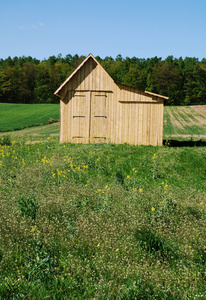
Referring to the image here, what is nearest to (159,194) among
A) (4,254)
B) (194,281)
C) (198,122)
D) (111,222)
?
(111,222)

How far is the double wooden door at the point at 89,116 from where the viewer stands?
752 inches

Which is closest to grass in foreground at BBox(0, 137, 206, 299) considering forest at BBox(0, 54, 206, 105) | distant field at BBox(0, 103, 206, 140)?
distant field at BBox(0, 103, 206, 140)

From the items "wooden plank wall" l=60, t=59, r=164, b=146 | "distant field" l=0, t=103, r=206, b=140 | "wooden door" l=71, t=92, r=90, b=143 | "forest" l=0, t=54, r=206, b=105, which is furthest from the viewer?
"forest" l=0, t=54, r=206, b=105

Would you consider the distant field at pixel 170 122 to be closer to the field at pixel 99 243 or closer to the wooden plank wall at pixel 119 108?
the wooden plank wall at pixel 119 108

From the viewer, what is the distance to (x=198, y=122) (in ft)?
144

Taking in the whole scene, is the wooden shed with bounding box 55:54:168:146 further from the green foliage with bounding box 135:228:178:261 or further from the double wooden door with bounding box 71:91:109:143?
the green foliage with bounding box 135:228:178:261

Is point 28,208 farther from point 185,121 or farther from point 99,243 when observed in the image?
point 185,121

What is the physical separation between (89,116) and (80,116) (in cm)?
61

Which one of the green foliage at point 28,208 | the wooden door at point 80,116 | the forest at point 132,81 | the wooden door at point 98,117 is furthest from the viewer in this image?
the forest at point 132,81

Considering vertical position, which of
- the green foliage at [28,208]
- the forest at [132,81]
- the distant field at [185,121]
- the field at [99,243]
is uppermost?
the forest at [132,81]

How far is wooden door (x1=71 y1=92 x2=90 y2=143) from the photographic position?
63.2 feet

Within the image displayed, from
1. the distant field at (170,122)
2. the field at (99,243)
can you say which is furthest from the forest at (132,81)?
the field at (99,243)

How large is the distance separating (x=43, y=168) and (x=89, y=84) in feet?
27.1

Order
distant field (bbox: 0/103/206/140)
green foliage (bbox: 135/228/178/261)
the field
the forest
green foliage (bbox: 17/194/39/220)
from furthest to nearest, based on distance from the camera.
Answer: the forest, distant field (bbox: 0/103/206/140), green foliage (bbox: 17/194/39/220), green foliage (bbox: 135/228/178/261), the field
